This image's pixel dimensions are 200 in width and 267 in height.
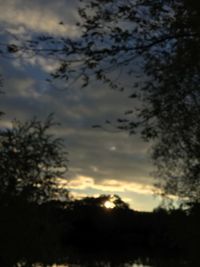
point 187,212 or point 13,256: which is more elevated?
point 187,212

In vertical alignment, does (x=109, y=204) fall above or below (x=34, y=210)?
above

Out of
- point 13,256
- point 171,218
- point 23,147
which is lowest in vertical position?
point 13,256

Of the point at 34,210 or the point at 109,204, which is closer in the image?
the point at 34,210

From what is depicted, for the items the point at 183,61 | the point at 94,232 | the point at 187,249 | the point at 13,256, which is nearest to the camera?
the point at 183,61

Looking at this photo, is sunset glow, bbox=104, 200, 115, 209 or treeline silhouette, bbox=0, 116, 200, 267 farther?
sunset glow, bbox=104, 200, 115, 209

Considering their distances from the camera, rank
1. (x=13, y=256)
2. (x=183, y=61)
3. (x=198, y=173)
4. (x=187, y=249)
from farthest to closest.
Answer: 1. (x=187, y=249)
2. (x=198, y=173)
3. (x=13, y=256)
4. (x=183, y=61)

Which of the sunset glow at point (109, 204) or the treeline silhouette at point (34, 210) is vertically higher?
the sunset glow at point (109, 204)

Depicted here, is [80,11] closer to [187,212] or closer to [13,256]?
[13,256]

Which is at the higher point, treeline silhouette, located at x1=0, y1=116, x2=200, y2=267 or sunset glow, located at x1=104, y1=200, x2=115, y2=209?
sunset glow, located at x1=104, y1=200, x2=115, y2=209

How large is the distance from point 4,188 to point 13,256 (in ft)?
9.29

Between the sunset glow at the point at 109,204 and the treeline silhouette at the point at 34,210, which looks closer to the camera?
the treeline silhouette at the point at 34,210

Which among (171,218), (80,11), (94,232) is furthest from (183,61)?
(94,232)

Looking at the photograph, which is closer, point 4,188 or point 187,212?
point 4,188

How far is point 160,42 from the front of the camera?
50.9 ft
